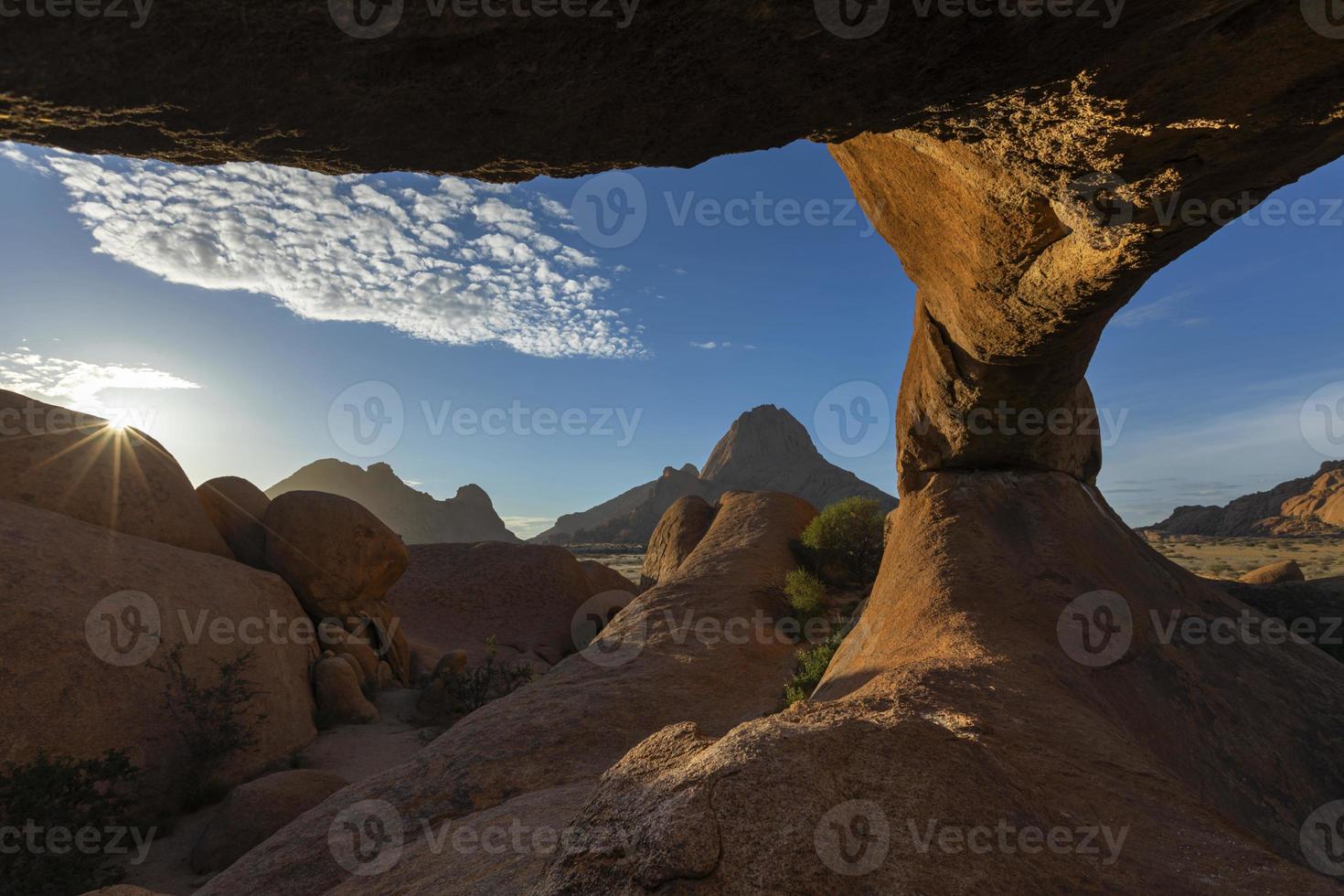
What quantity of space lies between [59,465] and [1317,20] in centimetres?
1829

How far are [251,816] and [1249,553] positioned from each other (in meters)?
57.2

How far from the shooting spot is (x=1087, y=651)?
25.0 ft

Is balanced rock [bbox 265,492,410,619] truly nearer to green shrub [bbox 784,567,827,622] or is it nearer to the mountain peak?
green shrub [bbox 784,567,827,622]

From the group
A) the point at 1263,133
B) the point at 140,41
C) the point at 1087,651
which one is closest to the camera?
the point at 140,41

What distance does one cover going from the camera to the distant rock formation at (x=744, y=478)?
304ft

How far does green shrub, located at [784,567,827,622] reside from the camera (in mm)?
16406

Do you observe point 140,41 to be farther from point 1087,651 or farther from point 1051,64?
point 1087,651

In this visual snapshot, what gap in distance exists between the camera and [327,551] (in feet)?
52.4

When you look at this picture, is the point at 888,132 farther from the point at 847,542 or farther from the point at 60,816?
the point at 847,542

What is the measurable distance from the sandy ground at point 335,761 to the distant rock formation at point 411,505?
107456 millimetres

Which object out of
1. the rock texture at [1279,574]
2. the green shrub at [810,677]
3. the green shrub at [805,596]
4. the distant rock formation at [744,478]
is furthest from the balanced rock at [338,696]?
the distant rock formation at [744,478]

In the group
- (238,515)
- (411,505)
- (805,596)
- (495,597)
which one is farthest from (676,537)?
(411,505)

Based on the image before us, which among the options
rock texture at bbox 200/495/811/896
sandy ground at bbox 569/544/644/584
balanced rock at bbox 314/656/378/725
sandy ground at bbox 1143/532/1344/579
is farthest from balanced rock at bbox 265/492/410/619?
sandy ground at bbox 1143/532/1344/579

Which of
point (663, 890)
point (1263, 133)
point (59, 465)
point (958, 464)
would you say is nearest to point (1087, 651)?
point (958, 464)
